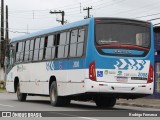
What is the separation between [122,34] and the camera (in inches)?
784

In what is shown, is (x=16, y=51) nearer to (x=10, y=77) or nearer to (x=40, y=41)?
(x=10, y=77)

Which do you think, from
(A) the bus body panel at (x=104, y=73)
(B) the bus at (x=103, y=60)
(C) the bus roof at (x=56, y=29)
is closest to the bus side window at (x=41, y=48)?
(C) the bus roof at (x=56, y=29)

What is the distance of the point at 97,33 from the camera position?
19.6m

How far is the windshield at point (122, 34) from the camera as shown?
19688 mm

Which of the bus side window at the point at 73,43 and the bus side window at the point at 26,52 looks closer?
the bus side window at the point at 73,43

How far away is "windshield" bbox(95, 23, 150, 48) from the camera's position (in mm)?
19688

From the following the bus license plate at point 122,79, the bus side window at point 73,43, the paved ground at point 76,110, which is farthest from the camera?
the bus side window at point 73,43

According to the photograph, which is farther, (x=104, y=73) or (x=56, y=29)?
(x=56, y=29)

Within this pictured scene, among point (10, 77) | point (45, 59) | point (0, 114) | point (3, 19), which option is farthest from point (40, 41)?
point (3, 19)

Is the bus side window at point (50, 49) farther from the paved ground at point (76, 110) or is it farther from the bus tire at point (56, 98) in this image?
the paved ground at point (76, 110)

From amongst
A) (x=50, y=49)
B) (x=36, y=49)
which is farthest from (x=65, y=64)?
(x=36, y=49)

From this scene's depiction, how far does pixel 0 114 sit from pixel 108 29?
17.7ft

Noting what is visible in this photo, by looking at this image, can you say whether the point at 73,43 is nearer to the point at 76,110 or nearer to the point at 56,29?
the point at 56,29

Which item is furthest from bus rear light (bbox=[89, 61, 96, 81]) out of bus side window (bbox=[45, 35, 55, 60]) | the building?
the building
